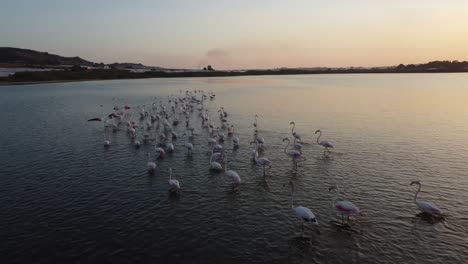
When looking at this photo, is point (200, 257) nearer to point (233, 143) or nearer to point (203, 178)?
point (203, 178)

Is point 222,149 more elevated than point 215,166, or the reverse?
point 222,149

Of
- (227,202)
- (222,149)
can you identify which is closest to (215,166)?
(222,149)

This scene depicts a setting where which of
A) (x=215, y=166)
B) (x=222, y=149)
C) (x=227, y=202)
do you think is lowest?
(x=227, y=202)

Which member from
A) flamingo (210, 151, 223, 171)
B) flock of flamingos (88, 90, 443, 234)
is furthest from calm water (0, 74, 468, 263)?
flamingo (210, 151, 223, 171)

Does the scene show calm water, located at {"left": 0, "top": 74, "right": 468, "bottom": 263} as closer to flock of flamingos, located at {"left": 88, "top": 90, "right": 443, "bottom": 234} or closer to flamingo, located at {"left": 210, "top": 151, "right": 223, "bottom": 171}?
flock of flamingos, located at {"left": 88, "top": 90, "right": 443, "bottom": 234}

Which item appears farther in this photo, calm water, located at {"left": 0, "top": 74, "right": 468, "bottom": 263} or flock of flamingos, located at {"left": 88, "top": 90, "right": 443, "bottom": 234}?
flock of flamingos, located at {"left": 88, "top": 90, "right": 443, "bottom": 234}

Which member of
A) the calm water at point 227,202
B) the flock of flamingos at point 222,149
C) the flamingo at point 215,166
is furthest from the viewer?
the flamingo at point 215,166

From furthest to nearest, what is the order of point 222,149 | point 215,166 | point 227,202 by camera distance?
point 222,149 < point 215,166 < point 227,202

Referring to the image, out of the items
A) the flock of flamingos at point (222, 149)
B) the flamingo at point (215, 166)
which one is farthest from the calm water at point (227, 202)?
the flamingo at point (215, 166)

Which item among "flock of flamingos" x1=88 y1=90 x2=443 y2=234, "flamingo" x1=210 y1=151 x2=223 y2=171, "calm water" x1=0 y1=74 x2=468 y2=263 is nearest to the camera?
"calm water" x1=0 y1=74 x2=468 y2=263

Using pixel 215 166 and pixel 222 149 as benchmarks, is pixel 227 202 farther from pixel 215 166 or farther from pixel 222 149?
pixel 222 149

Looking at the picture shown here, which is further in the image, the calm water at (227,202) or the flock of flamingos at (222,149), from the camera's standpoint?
the flock of flamingos at (222,149)

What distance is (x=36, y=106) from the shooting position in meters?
61.4

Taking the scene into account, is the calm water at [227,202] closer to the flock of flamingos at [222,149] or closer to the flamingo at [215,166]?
the flock of flamingos at [222,149]
